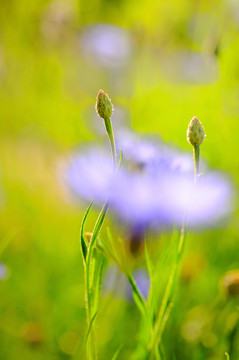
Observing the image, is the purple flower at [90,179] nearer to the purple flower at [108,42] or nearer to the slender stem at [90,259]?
the slender stem at [90,259]

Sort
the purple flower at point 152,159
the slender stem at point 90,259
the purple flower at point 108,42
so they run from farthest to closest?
the purple flower at point 108,42 < the purple flower at point 152,159 < the slender stem at point 90,259

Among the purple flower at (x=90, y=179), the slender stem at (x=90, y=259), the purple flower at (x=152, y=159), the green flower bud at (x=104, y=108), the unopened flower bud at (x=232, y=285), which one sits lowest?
the unopened flower bud at (x=232, y=285)

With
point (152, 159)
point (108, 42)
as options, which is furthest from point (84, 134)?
point (152, 159)

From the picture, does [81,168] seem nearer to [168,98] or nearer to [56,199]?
[56,199]

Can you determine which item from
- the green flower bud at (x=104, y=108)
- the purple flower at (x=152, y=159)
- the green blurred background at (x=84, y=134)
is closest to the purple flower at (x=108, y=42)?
the green blurred background at (x=84, y=134)

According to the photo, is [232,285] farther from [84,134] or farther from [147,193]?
[84,134]

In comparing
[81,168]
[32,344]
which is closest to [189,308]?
[32,344]

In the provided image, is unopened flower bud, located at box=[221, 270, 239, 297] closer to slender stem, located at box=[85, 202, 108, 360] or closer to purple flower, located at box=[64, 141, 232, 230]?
purple flower, located at box=[64, 141, 232, 230]

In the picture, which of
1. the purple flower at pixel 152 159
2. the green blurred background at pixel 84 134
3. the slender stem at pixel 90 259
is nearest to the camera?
→ the slender stem at pixel 90 259

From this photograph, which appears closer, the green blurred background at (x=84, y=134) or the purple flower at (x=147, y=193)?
the purple flower at (x=147, y=193)
